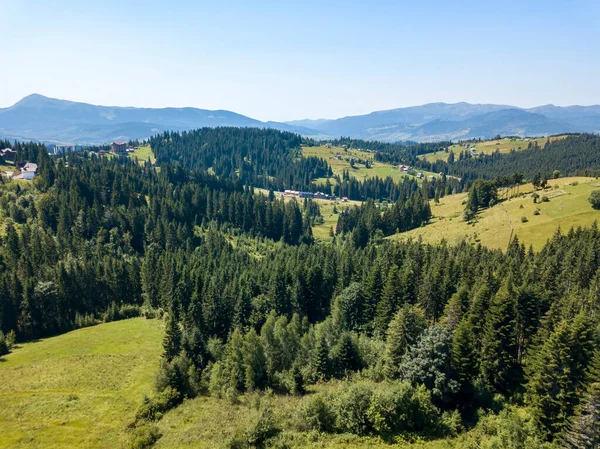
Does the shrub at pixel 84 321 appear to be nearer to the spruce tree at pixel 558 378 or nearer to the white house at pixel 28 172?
the spruce tree at pixel 558 378

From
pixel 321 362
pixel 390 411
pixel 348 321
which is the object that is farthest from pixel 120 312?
pixel 390 411

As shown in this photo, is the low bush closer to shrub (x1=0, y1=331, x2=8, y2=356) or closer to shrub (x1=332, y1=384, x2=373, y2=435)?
shrub (x1=332, y1=384, x2=373, y2=435)

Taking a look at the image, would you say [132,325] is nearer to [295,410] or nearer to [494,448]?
[295,410]

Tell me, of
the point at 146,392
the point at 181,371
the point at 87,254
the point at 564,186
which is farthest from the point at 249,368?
the point at 564,186

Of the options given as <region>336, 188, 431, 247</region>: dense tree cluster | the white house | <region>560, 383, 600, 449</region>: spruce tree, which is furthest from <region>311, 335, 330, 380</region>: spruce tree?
the white house

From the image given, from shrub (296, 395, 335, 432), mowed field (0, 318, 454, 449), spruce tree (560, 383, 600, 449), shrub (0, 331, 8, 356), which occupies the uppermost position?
spruce tree (560, 383, 600, 449)

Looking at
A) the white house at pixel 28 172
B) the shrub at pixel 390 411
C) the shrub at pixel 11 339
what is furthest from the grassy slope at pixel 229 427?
the white house at pixel 28 172
